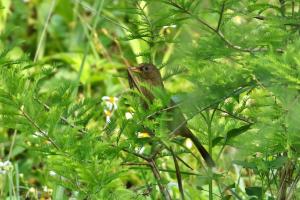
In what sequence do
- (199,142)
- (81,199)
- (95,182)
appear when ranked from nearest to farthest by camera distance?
(95,182) < (81,199) < (199,142)

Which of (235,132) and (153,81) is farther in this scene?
(153,81)

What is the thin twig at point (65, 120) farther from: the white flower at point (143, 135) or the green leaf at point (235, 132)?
the green leaf at point (235, 132)

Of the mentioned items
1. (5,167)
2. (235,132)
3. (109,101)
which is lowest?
(5,167)

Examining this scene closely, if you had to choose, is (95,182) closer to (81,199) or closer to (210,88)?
(81,199)

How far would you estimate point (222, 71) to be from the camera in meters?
2.34

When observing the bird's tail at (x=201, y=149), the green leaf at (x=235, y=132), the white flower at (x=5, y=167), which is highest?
the green leaf at (x=235, y=132)

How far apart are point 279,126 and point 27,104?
0.62 m

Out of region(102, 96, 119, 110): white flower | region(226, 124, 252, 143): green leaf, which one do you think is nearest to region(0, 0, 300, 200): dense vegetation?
region(226, 124, 252, 143): green leaf

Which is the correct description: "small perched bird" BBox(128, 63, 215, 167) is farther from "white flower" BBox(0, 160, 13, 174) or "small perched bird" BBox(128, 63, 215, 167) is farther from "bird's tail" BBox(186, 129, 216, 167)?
"white flower" BBox(0, 160, 13, 174)

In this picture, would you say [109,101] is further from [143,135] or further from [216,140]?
[143,135]

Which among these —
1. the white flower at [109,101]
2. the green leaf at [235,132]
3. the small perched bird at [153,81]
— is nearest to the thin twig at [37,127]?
the small perched bird at [153,81]

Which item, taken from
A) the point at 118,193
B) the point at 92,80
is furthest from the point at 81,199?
the point at 92,80

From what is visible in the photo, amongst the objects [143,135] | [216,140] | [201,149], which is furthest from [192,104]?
[201,149]

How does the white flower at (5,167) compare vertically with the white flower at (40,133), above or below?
below
